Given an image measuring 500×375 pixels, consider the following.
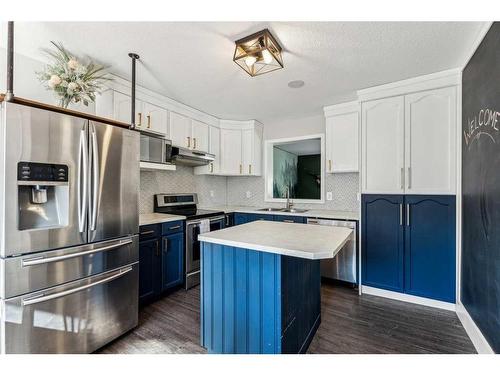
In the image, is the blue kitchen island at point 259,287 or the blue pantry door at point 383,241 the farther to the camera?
the blue pantry door at point 383,241

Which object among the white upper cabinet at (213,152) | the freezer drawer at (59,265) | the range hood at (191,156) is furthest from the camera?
the white upper cabinet at (213,152)

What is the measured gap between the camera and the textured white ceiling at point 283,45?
1687 millimetres

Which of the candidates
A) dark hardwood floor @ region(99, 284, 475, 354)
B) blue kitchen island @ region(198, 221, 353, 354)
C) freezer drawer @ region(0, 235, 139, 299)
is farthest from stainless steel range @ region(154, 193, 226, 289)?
blue kitchen island @ region(198, 221, 353, 354)

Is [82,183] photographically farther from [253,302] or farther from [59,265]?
[253,302]

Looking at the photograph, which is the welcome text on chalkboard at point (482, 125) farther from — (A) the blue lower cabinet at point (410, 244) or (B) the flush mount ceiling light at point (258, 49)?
(B) the flush mount ceiling light at point (258, 49)

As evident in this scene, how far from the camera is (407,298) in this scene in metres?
2.51

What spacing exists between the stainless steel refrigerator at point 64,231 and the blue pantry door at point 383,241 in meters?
2.50

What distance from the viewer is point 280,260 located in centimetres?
139

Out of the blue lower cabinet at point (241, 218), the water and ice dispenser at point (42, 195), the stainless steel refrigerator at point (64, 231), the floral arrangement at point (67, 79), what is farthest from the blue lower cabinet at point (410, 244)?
the floral arrangement at point (67, 79)

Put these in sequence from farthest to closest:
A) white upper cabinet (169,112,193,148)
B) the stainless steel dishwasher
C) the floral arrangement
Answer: white upper cabinet (169,112,193,148)
the stainless steel dishwasher
the floral arrangement

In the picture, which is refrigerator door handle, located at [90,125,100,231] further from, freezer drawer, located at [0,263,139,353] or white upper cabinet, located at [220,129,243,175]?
white upper cabinet, located at [220,129,243,175]

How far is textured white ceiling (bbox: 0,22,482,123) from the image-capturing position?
1.69m

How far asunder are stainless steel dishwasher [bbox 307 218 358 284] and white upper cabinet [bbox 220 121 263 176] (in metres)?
1.53

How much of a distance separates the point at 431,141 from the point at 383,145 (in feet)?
1.42
